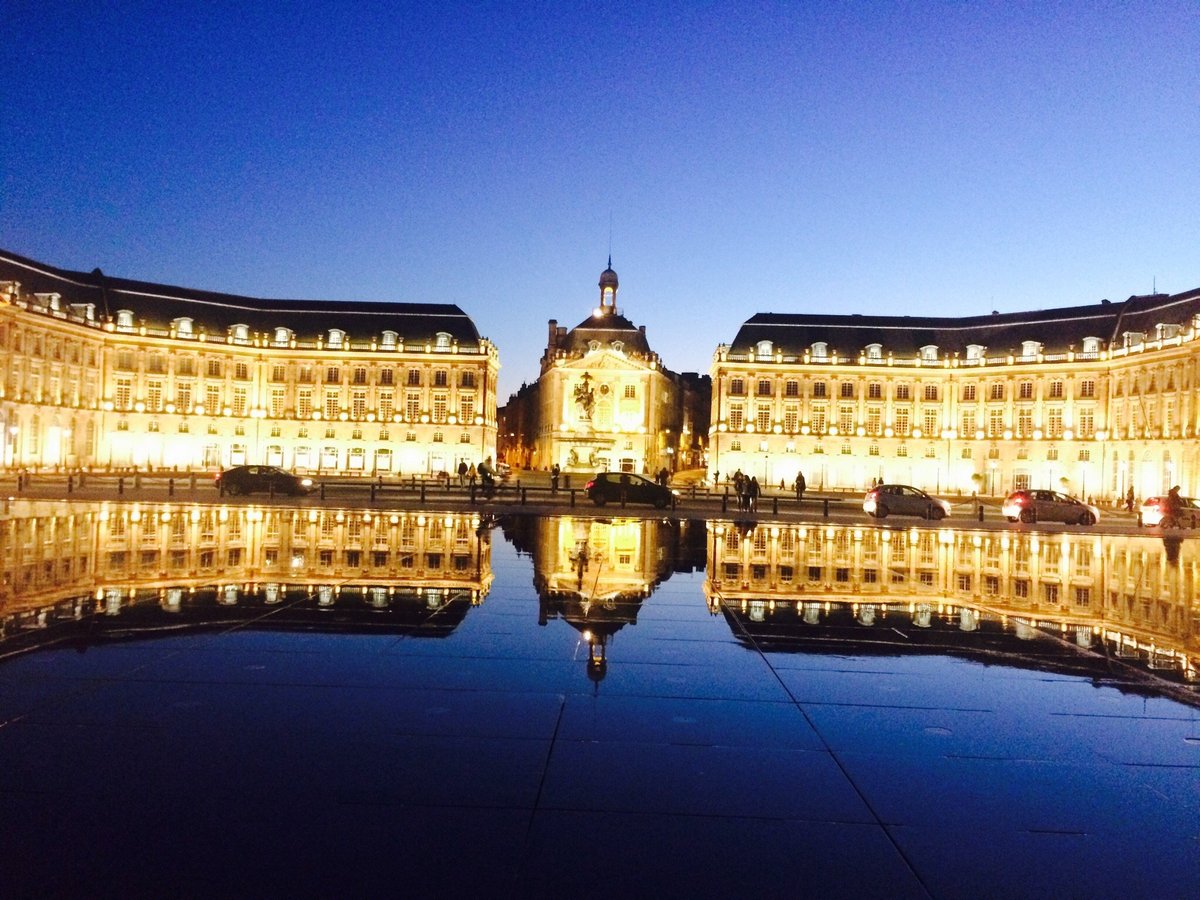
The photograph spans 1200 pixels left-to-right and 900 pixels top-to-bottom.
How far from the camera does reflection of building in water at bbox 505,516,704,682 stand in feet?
34.9

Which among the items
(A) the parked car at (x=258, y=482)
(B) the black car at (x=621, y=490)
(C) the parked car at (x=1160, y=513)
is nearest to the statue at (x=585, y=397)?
(B) the black car at (x=621, y=490)

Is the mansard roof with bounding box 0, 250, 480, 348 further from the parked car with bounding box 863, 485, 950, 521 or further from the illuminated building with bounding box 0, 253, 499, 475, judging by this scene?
the parked car with bounding box 863, 485, 950, 521

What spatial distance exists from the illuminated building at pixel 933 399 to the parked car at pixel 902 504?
41.4 meters

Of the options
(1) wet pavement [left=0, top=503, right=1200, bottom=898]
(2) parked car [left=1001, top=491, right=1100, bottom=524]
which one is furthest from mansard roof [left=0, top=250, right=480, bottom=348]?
(1) wet pavement [left=0, top=503, right=1200, bottom=898]

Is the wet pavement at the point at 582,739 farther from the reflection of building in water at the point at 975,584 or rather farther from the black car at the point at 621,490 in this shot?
the black car at the point at 621,490

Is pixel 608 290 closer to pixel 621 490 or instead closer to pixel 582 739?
pixel 621 490

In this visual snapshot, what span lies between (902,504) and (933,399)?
5029 cm

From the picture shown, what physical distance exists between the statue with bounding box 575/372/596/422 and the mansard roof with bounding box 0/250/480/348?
37.4 feet

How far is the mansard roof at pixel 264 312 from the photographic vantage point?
7850 centimetres

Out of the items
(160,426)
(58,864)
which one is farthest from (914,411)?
(58,864)

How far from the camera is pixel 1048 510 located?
36344 millimetres

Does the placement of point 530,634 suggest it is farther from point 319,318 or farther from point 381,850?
point 319,318

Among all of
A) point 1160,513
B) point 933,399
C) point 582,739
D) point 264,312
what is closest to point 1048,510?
point 1160,513

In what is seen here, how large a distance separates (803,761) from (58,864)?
4.21m
